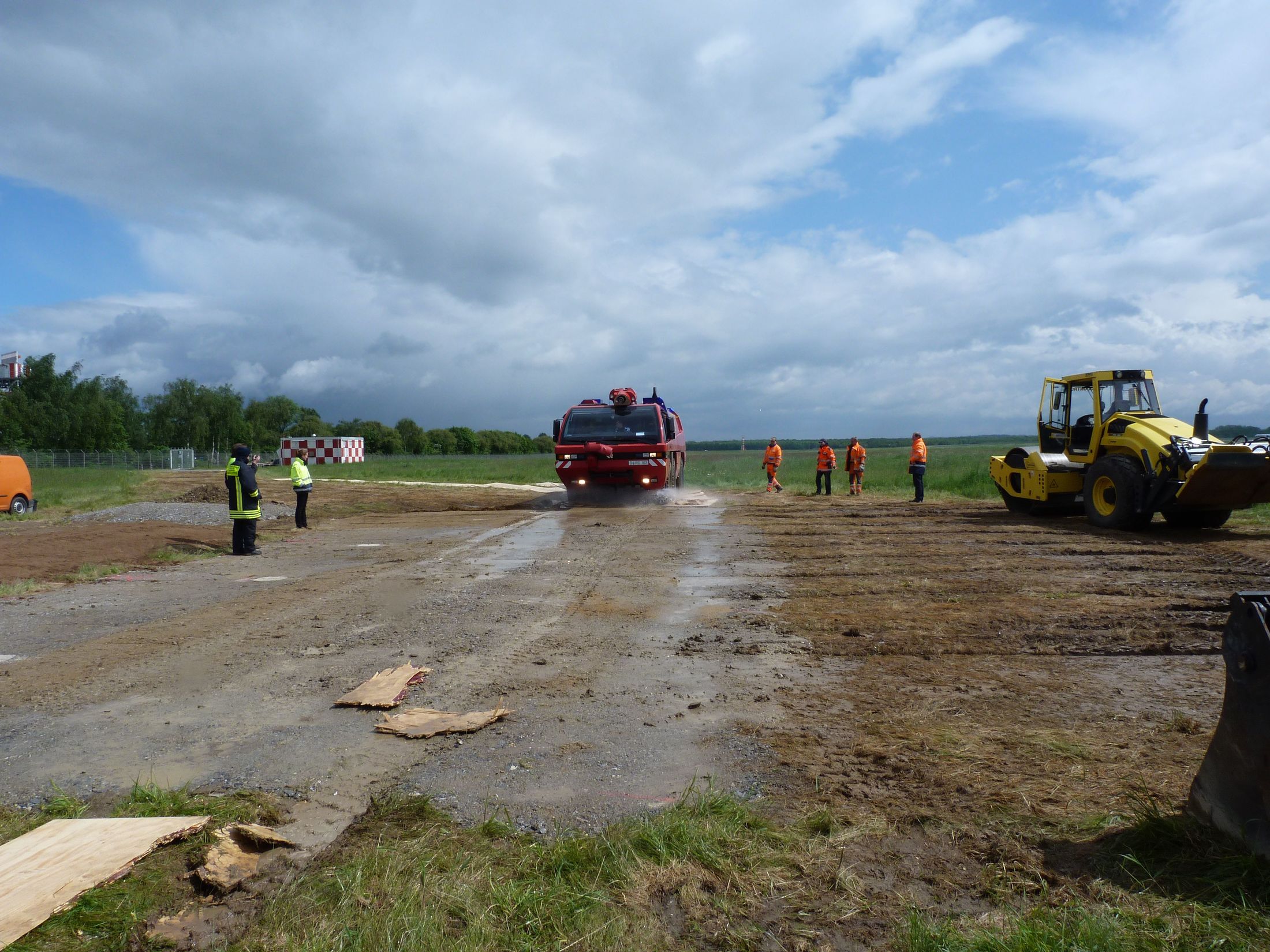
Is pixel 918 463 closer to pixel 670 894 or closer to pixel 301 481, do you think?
pixel 301 481

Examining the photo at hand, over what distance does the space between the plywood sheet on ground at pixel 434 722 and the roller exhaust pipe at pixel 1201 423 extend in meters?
12.3

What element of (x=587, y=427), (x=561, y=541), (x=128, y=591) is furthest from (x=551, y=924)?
(x=587, y=427)

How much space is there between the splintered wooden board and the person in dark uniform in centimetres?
920

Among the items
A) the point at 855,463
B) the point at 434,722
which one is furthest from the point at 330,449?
the point at 434,722

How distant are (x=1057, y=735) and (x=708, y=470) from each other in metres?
37.2

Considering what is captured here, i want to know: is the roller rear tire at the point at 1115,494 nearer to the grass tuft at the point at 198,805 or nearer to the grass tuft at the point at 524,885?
the grass tuft at the point at 524,885

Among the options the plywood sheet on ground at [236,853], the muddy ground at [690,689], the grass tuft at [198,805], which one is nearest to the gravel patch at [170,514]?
the muddy ground at [690,689]

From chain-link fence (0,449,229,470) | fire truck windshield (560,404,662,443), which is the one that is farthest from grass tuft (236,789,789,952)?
chain-link fence (0,449,229,470)

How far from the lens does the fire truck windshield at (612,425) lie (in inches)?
770

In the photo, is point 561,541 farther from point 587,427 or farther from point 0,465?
point 0,465

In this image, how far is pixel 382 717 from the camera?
465 centimetres

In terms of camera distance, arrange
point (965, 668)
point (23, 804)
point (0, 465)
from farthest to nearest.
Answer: point (0, 465) < point (965, 668) < point (23, 804)

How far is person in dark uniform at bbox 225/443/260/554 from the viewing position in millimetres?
11852

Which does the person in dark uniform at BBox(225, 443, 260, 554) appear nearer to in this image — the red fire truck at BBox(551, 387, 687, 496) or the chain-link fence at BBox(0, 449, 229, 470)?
the red fire truck at BBox(551, 387, 687, 496)
